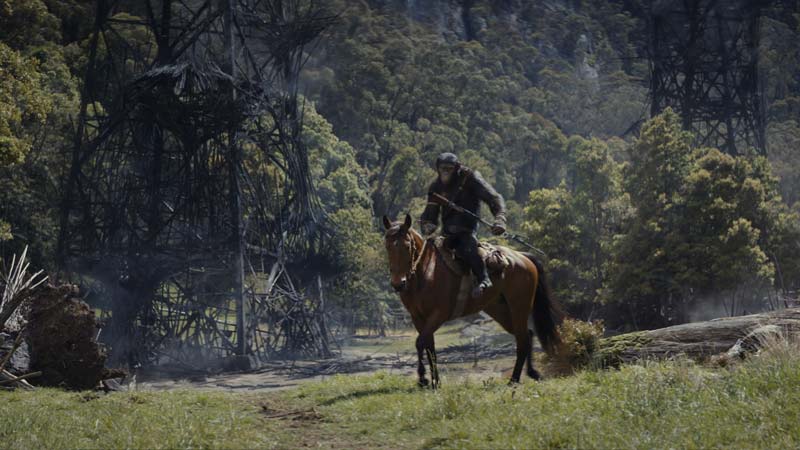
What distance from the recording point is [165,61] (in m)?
35.5

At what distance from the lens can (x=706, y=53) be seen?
53.2 meters

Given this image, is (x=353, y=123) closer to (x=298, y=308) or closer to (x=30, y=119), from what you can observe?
(x=298, y=308)

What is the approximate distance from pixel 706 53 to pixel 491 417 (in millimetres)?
50193

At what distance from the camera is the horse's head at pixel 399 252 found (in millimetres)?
11289

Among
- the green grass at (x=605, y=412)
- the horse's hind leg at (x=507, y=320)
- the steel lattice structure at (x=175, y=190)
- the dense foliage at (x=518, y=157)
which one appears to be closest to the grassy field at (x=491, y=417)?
the green grass at (x=605, y=412)

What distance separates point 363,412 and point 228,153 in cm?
2420

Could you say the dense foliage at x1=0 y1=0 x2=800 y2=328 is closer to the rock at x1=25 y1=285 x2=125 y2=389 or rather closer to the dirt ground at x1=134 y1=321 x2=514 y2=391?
the dirt ground at x1=134 y1=321 x2=514 y2=391

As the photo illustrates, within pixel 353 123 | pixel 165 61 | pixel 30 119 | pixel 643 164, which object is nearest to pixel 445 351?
pixel 643 164

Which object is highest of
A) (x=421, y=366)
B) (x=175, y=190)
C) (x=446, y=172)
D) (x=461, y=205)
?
(x=175, y=190)

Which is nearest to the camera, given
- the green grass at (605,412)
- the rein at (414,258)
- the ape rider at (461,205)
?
the green grass at (605,412)

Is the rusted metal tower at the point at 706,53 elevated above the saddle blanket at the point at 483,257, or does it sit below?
above

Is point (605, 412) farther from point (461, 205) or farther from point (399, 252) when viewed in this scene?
point (461, 205)

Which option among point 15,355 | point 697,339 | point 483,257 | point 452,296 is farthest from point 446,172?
point 15,355

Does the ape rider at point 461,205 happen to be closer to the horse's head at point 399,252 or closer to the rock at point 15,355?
the horse's head at point 399,252
